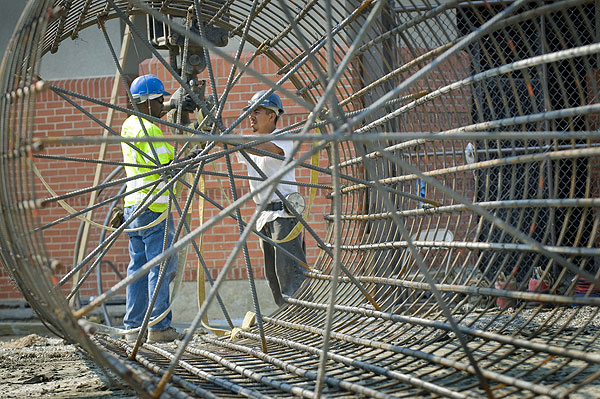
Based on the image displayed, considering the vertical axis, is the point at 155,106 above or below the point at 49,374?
above

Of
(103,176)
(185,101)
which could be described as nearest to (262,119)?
(185,101)

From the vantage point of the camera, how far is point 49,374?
14.5 feet

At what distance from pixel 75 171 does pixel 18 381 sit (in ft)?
14.5

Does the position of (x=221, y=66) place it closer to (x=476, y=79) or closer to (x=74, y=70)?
(x=74, y=70)

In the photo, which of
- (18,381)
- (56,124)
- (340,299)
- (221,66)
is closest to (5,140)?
(18,381)

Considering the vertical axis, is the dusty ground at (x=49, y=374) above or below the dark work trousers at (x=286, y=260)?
below

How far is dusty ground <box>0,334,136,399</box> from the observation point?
150 inches

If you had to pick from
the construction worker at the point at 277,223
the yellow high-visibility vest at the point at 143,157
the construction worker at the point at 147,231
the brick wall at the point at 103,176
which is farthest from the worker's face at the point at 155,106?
the brick wall at the point at 103,176

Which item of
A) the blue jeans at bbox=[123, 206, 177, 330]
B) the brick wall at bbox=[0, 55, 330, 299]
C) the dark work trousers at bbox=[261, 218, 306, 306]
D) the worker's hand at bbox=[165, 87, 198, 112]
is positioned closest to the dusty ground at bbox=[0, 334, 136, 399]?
the blue jeans at bbox=[123, 206, 177, 330]

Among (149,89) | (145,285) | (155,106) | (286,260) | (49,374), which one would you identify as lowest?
(49,374)

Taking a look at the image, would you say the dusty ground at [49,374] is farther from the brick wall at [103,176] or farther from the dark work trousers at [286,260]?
the brick wall at [103,176]

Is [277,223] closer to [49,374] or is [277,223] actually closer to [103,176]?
[49,374]

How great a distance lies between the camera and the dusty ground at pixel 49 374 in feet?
12.5

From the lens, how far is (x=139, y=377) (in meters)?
2.56
